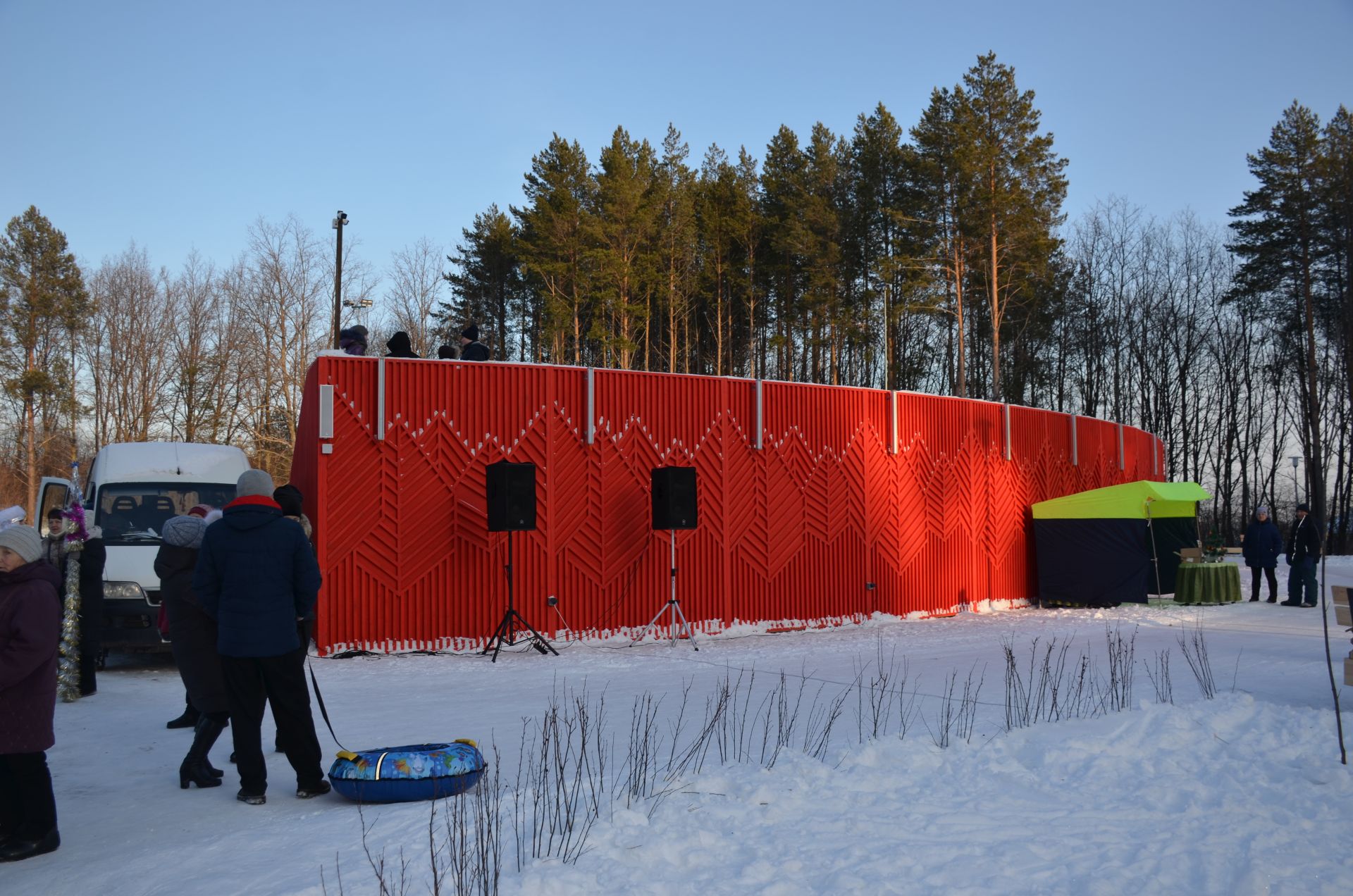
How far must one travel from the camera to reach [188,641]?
5551 mm

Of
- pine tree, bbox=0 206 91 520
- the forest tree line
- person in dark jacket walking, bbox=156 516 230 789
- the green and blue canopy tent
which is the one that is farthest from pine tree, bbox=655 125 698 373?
person in dark jacket walking, bbox=156 516 230 789

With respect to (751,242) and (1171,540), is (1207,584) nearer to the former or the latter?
(1171,540)

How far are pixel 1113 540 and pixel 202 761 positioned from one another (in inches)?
586

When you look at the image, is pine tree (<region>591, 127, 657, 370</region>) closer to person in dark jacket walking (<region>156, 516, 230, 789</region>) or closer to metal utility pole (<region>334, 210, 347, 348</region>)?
metal utility pole (<region>334, 210, 347, 348</region>)

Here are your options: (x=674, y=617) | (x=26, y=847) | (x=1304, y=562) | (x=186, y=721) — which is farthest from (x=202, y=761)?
(x=1304, y=562)

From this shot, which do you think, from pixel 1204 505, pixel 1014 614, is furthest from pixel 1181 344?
pixel 1014 614

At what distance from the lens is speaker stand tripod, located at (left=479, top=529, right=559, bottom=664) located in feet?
34.7

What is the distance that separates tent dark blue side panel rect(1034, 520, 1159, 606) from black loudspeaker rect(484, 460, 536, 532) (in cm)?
1043

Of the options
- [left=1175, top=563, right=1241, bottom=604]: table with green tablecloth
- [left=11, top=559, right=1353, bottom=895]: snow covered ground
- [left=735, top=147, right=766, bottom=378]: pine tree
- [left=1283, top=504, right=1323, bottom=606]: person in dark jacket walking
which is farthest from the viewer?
[left=735, top=147, right=766, bottom=378]: pine tree

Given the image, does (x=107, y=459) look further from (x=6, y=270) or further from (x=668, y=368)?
(x=6, y=270)

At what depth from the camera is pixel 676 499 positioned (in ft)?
38.7

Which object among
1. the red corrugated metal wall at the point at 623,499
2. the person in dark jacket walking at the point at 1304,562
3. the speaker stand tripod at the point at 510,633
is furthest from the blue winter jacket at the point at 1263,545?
the speaker stand tripod at the point at 510,633

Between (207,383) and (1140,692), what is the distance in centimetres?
3295

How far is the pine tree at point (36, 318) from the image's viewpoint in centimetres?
3394
